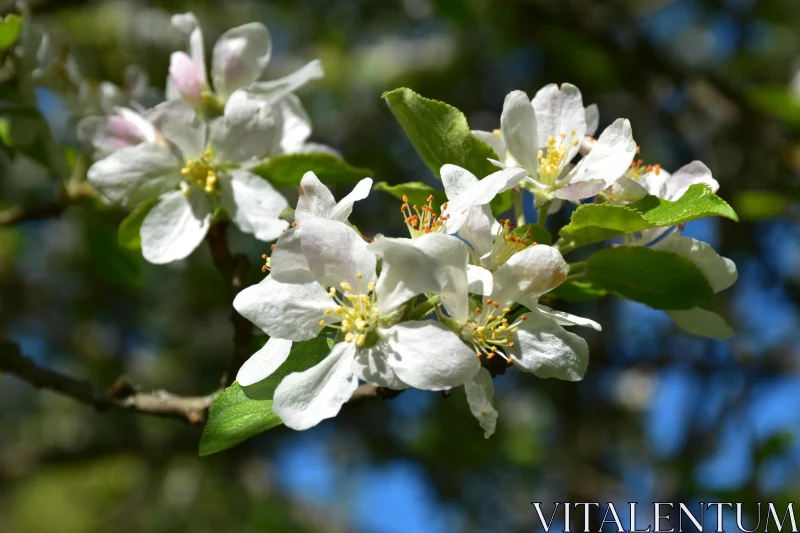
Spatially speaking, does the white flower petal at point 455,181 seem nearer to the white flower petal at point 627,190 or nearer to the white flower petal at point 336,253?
the white flower petal at point 336,253

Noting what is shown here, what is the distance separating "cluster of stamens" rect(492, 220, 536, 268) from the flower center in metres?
0.16

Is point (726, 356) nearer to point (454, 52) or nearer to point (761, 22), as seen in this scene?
point (761, 22)

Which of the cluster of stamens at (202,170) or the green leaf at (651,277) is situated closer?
the green leaf at (651,277)

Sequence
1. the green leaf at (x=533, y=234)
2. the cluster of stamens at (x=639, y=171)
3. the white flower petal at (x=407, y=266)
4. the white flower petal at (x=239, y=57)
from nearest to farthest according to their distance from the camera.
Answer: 1. the white flower petal at (x=407, y=266)
2. the green leaf at (x=533, y=234)
3. the cluster of stamens at (x=639, y=171)
4. the white flower petal at (x=239, y=57)

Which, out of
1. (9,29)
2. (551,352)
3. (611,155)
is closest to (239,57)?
(9,29)

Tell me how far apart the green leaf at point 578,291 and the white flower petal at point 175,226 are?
615mm

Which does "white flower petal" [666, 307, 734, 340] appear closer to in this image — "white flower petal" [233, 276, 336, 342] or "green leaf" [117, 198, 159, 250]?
"white flower petal" [233, 276, 336, 342]

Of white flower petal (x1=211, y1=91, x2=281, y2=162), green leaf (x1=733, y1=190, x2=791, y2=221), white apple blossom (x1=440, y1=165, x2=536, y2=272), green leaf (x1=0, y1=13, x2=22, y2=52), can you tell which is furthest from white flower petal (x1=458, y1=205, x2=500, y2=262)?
green leaf (x1=733, y1=190, x2=791, y2=221)

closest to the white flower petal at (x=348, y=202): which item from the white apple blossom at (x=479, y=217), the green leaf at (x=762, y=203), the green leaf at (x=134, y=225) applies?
the white apple blossom at (x=479, y=217)

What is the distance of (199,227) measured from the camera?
1333 mm

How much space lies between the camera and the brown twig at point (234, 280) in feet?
4.01

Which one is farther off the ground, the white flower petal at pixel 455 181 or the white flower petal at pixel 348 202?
the white flower petal at pixel 455 181

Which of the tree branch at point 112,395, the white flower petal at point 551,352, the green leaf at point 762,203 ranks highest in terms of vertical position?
the white flower petal at point 551,352

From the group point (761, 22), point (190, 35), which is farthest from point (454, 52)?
point (190, 35)
